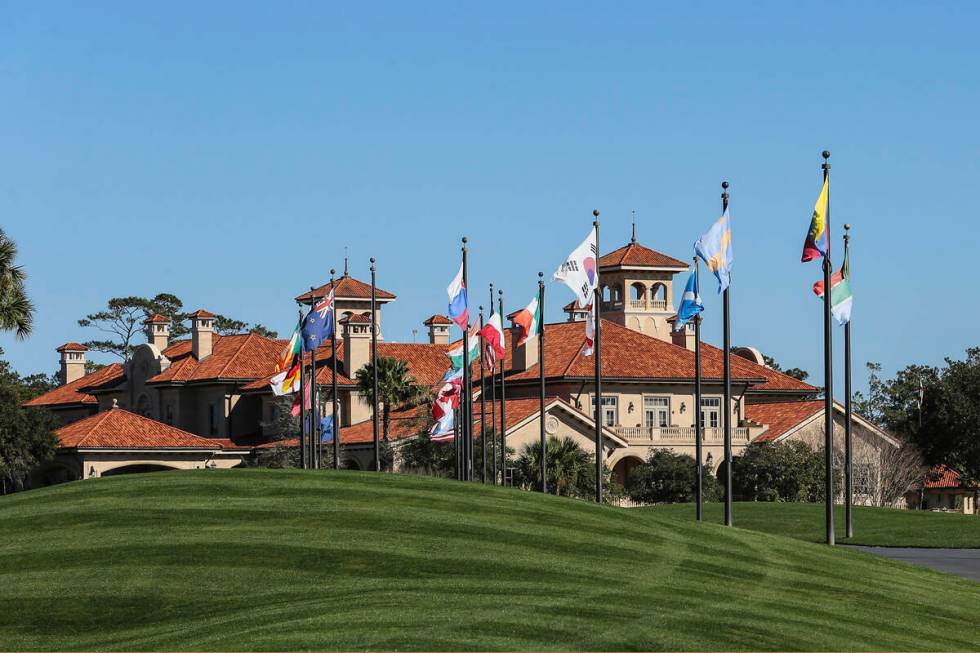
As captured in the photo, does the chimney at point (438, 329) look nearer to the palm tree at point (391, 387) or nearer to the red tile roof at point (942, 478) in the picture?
the palm tree at point (391, 387)

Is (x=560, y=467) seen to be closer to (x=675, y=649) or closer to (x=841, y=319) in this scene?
(x=841, y=319)

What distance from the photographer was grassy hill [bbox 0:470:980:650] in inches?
842

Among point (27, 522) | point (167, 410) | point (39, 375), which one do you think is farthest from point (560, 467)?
point (39, 375)

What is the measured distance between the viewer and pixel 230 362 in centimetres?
9319

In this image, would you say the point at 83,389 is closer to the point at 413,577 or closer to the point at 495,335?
the point at 495,335

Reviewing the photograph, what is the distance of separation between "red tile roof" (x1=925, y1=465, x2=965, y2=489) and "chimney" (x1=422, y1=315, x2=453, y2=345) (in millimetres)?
29407

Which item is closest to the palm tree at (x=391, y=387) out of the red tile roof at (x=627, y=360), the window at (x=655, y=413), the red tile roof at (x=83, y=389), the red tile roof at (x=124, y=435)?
the red tile roof at (x=627, y=360)

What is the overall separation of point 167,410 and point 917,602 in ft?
244

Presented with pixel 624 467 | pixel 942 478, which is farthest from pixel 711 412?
pixel 942 478

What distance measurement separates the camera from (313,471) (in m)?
37.3

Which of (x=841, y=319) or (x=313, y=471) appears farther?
(x=841, y=319)

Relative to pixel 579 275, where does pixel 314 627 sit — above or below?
below

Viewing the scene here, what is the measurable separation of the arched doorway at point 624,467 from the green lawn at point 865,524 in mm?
20029

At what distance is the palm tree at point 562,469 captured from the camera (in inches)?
2783
